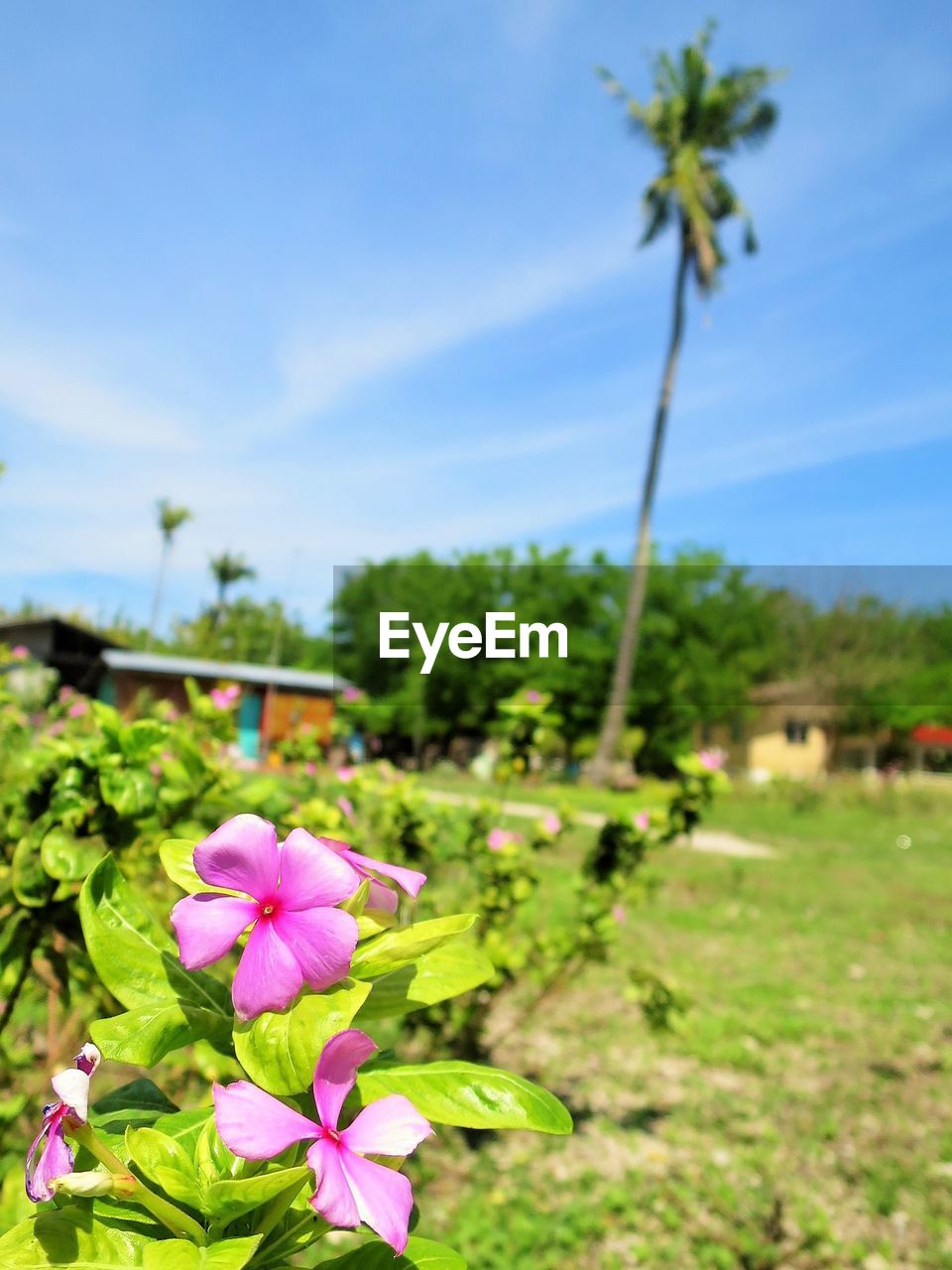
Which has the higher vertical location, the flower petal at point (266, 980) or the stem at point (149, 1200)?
the flower petal at point (266, 980)

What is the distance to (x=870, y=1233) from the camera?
113 inches

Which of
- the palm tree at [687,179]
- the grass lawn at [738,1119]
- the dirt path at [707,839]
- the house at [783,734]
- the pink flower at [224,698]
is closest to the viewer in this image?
the pink flower at [224,698]

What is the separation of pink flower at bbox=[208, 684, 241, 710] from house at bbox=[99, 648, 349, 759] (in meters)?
20.6

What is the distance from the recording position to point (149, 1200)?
0.55 meters

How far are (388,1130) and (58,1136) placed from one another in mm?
189

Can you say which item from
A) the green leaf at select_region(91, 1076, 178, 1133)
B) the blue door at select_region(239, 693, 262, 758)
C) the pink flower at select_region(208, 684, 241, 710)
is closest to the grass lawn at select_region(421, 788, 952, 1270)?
the pink flower at select_region(208, 684, 241, 710)

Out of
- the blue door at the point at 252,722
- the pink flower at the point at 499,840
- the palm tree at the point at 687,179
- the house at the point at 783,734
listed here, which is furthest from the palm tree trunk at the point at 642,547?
the pink flower at the point at 499,840

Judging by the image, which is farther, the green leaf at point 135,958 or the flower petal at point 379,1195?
the green leaf at point 135,958

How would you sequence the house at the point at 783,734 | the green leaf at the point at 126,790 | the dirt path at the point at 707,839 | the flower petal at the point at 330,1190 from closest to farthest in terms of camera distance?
1. the flower petal at the point at 330,1190
2. the green leaf at the point at 126,790
3. the dirt path at the point at 707,839
4. the house at the point at 783,734

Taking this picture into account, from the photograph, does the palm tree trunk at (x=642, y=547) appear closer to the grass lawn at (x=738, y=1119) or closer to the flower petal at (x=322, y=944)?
the grass lawn at (x=738, y=1119)

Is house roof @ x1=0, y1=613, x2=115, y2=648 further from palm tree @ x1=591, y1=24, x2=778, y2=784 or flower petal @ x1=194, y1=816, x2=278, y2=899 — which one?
flower petal @ x1=194, y1=816, x2=278, y2=899

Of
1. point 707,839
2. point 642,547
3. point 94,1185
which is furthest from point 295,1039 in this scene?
point 642,547

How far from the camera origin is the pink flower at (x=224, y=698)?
2396 millimetres

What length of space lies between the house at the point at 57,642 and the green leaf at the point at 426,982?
22530 millimetres
